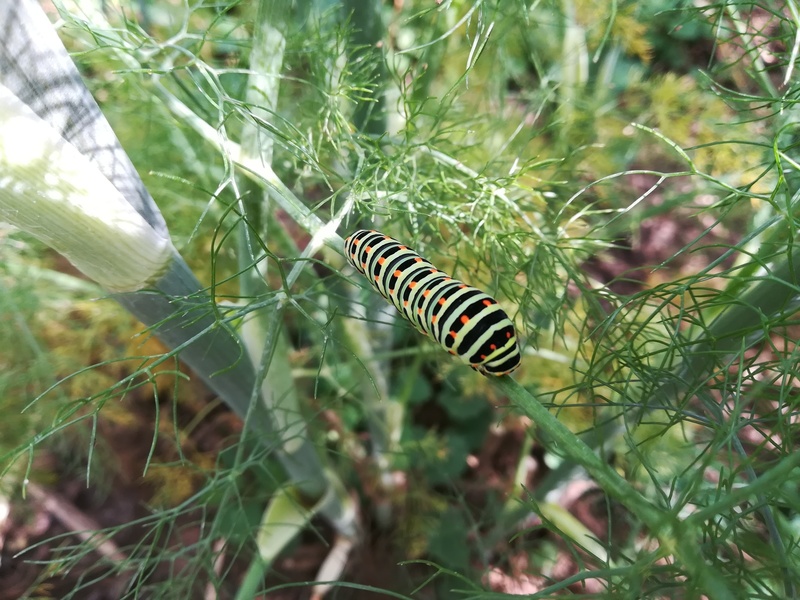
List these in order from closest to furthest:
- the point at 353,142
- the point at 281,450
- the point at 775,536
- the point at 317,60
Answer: the point at 775,536
the point at 353,142
the point at 317,60
the point at 281,450

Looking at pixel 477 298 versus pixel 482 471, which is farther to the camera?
pixel 482 471

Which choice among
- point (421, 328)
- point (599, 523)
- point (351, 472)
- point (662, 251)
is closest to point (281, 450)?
point (421, 328)

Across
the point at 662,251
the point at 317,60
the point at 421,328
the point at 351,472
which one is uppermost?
the point at 662,251

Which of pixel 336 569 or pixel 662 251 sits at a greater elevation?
pixel 662 251

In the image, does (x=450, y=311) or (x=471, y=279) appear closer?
(x=450, y=311)

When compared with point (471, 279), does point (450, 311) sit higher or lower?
lower

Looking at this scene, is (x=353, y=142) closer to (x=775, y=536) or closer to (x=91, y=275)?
(x=91, y=275)

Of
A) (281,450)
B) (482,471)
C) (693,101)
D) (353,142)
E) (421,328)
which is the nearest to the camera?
(421,328)
